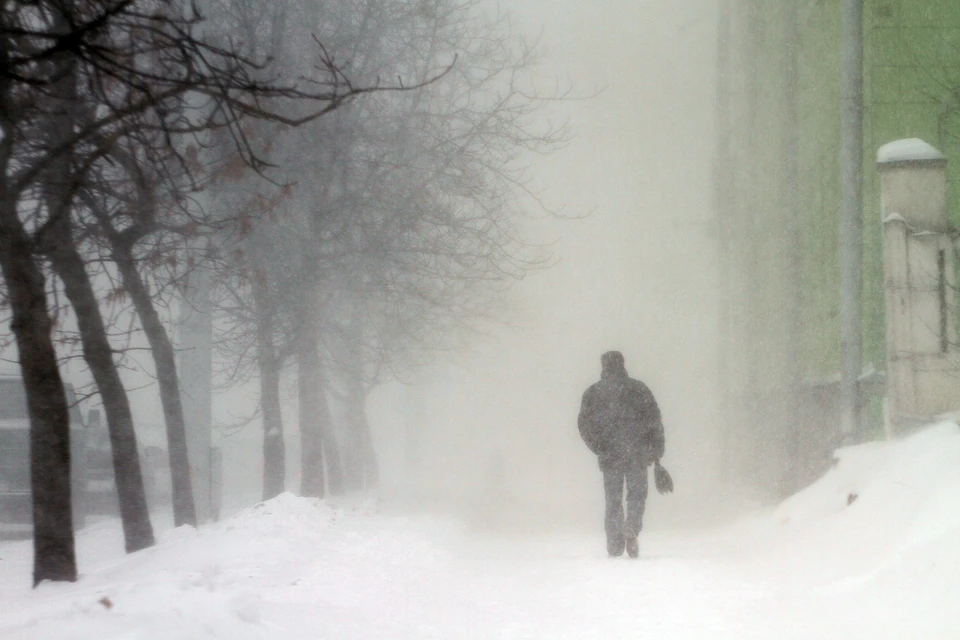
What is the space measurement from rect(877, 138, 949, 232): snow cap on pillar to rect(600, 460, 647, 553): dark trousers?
332 centimetres

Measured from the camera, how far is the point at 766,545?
11281 mm

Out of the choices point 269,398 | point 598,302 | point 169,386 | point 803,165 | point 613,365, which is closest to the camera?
point 613,365

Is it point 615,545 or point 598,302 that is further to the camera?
point 598,302

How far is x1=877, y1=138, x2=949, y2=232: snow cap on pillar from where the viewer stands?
10.8m

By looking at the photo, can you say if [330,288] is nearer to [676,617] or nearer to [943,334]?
[943,334]

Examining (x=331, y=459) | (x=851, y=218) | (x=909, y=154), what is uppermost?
(x=909, y=154)

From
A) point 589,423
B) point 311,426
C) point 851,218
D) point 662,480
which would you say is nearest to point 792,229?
point 851,218

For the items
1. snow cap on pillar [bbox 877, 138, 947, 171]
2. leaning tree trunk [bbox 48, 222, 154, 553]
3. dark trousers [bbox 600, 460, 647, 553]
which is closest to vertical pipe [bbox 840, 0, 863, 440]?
snow cap on pillar [bbox 877, 138, 947, 171]

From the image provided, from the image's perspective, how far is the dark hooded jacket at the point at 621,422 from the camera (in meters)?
11.2

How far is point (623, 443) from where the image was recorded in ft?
36.7

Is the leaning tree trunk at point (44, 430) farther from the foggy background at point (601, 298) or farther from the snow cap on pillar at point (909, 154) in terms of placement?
the foggy background at point (601, 298)

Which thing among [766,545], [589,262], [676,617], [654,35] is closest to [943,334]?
[766,545]

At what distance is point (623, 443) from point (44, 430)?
5351mm

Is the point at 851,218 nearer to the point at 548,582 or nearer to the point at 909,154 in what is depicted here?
the point at 909,154
